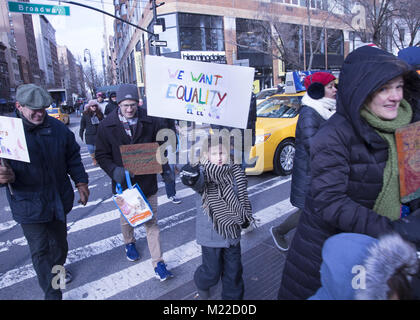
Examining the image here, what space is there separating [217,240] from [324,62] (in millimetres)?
35358

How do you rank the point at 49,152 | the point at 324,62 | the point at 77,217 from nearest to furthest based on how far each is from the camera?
the point at 49,152 < the point at 77,217 < the point at 324,62

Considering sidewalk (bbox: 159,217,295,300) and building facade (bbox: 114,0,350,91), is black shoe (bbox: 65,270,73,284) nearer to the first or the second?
sidewalk (bbox: 159,217,295,300)

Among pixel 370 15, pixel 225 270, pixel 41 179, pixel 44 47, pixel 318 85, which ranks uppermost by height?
pixel 44 47

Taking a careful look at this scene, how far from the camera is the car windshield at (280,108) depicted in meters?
7.27

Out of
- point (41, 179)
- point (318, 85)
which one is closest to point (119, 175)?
point (41, 179)

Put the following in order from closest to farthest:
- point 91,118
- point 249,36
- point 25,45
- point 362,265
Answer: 1. point 362,265
2. point 91,118
3. point 249,36
4. point 25,45

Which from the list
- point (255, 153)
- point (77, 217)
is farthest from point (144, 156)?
point (255, 153)

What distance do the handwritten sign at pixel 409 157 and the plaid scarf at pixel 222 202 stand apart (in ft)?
4.10

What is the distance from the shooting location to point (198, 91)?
104 inches

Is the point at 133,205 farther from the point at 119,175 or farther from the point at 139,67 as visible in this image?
the point at 139,67

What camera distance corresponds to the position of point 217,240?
246 cm

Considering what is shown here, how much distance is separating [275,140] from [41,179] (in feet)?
16.4

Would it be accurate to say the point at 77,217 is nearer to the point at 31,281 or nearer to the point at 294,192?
the point at 31,281

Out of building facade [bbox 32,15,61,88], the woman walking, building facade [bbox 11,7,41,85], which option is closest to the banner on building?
the woman walking
